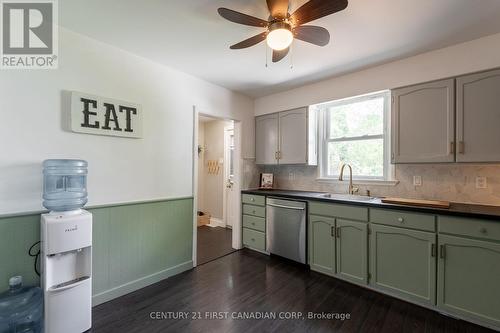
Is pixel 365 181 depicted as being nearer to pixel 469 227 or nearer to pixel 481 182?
pixel 481 182

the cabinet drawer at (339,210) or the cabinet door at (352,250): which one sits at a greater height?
the cabinet drawer at (339,210)

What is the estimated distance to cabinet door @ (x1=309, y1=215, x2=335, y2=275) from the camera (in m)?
2.58

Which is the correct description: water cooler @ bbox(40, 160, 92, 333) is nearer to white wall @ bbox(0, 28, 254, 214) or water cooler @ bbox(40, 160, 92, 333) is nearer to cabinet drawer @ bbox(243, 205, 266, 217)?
white wall @ bbox(0, 28, 254, 214)

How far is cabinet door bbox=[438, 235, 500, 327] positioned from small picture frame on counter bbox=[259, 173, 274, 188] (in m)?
2.30

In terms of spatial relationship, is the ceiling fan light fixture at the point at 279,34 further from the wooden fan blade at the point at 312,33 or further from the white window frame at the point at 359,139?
the white window frame at the point at 359,139

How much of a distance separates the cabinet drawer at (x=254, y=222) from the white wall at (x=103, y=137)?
1.08 metres

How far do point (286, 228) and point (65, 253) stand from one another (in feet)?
7.49

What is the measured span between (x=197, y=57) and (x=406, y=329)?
10.3 feet

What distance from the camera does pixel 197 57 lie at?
96.7 inches

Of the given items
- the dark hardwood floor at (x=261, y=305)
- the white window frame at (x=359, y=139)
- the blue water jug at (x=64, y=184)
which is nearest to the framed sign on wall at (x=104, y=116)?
the blue water jug at (x=64, y=184)

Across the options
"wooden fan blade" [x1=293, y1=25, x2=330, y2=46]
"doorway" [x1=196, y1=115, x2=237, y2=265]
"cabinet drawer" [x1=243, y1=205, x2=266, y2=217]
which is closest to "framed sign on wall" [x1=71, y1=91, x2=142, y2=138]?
"wooden fan blade" [x1=293, y1=25, x2=330, y2=46]

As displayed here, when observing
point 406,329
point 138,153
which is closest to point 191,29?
point 138,153

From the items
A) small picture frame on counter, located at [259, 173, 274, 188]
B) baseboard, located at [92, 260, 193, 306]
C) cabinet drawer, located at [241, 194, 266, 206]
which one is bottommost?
baseboard, located at [92, 260, 193, 306]

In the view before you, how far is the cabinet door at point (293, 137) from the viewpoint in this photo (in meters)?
3.26
